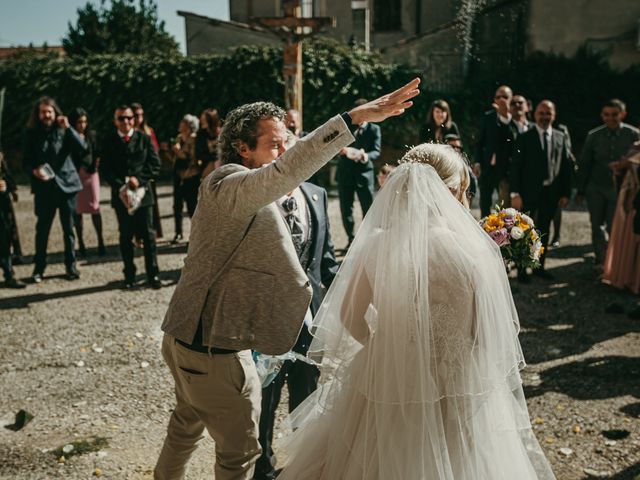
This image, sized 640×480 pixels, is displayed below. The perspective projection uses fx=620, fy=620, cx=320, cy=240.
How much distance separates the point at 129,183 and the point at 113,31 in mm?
24015

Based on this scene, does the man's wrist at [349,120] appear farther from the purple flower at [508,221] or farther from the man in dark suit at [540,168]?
the man in dark suit at [540,168]

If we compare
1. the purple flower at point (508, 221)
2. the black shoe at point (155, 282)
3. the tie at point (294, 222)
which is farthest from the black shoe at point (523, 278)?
the tie at point (294, 222)

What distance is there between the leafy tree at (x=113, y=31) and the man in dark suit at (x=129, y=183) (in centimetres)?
2214

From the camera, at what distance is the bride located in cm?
255

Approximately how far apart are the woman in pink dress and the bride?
5.25 meters

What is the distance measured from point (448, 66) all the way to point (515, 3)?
8.47 ft

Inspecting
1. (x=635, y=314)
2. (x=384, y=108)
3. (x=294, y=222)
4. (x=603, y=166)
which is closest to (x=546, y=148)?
(x=603, y=166)

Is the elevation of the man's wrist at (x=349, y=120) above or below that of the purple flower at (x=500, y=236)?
above

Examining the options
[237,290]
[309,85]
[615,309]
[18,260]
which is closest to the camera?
[237,290]

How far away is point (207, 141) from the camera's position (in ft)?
29.8

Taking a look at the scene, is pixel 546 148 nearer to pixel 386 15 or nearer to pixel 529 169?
pixel 529 169

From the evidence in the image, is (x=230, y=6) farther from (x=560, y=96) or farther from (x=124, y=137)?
(x=124, y=137)

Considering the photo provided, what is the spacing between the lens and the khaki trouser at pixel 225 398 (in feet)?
8.93

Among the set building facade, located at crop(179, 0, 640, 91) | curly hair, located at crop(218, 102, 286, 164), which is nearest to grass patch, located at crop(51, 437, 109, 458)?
curly hair, located at crop(218, 102, 286, 164)
